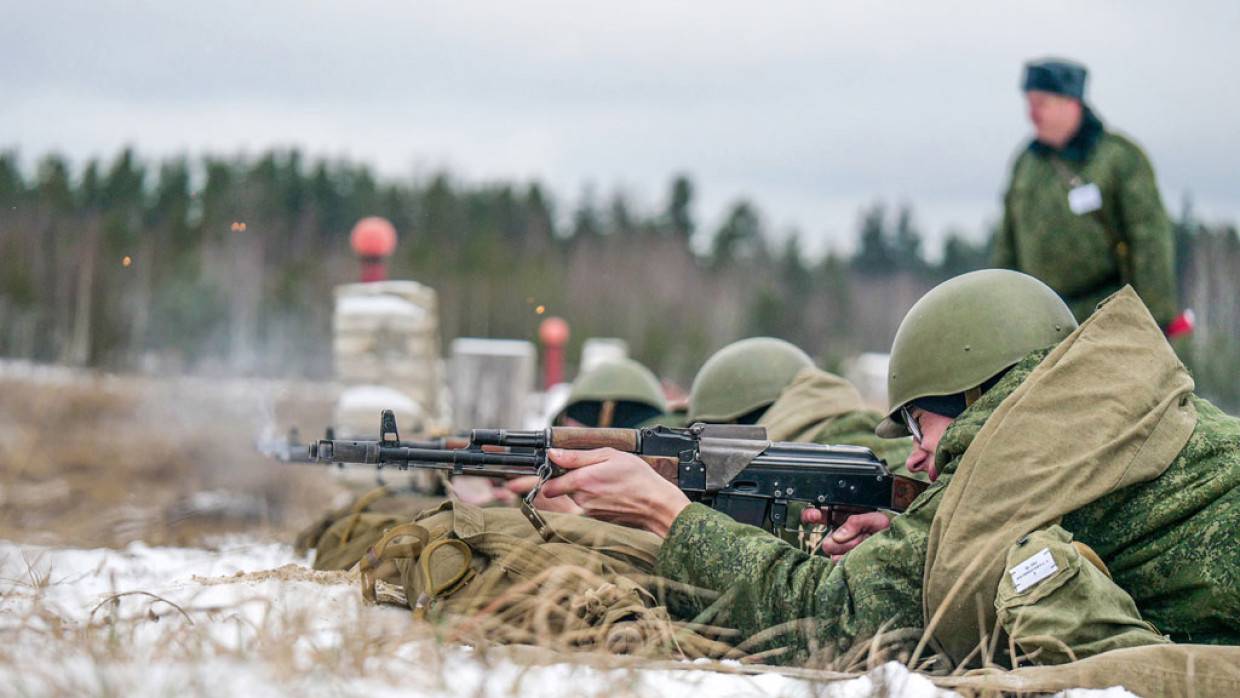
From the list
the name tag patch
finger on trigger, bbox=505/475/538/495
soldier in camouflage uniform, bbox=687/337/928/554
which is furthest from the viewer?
finger on trigger, bbox=505/475/538/495

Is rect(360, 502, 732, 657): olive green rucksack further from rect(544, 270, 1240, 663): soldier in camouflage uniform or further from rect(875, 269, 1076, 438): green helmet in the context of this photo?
rect(875, 269, 1076, 438): green helmet

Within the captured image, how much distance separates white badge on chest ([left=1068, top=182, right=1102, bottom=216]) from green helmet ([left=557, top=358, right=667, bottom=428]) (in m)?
2.35

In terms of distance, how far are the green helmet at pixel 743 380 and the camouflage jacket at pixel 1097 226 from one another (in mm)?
1651

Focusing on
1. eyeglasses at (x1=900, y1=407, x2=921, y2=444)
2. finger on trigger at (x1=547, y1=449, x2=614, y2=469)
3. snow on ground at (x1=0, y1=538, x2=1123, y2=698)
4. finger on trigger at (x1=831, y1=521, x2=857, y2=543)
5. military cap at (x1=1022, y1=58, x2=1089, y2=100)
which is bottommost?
Result: snow on ground at (x1=0, y1=538, x2=1123, y2=698)

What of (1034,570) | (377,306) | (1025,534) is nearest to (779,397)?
(1025,534)

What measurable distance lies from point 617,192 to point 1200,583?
62.1 metres

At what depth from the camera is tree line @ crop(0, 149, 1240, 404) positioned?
25922mm

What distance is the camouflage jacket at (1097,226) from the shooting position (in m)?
6.22

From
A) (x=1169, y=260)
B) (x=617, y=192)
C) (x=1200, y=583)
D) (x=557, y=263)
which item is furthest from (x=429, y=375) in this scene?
(x=617, y=192)

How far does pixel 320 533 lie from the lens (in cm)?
546

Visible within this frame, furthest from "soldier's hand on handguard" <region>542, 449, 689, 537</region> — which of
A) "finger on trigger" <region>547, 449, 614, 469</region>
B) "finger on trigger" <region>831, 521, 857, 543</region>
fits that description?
"finger on trigger" <region>831, 521, 857, 543</region>

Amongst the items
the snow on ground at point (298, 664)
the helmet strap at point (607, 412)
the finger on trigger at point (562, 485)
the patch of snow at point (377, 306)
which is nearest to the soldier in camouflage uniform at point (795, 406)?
the finger on trigger at point (562, 485)

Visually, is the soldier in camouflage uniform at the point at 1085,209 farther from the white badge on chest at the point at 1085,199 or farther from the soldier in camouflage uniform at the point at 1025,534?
the soldier in camouflage uniform at the point at 1025,534

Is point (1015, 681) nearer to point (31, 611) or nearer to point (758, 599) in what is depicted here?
point (758, 599)
